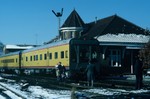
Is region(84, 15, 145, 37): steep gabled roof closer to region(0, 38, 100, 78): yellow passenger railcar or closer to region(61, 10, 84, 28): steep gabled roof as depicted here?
region(61, 10, 84, 28): steep gabled roof

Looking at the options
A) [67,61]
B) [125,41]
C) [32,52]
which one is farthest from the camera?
[125,41]

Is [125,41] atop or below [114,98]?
atop

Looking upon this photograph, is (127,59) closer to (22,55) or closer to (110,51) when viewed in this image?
(110,51)

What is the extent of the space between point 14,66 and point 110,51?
15393 millimetres

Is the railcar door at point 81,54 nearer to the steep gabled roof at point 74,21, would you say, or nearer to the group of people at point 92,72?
the group of people at point 92,72

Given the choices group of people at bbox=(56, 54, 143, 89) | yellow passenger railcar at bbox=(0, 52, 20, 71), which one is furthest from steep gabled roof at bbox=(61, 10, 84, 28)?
group of people at bbox=(56, 54, 143, 89)

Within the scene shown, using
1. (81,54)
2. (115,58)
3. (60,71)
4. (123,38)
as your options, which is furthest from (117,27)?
(60,71)

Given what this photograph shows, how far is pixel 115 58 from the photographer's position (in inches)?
1570

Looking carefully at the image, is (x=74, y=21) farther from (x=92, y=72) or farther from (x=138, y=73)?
(x=138, y=73)

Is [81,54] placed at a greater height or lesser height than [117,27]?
lesser

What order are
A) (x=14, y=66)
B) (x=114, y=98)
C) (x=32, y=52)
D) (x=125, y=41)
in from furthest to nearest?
(x=14, y=66) < (x=125, y=41) < (x=32, y=52) < (x=114, y=98)

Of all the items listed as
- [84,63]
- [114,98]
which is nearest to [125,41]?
[84,63]

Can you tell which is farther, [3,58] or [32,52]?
[3,58]

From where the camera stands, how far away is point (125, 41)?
43031 mm
